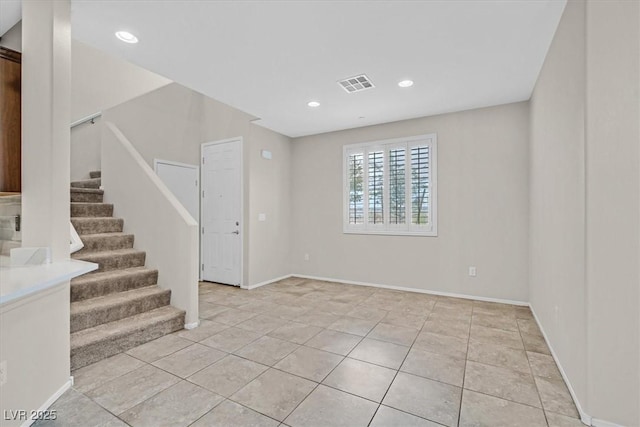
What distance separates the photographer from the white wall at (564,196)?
6.19ft

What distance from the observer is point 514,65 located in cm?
302

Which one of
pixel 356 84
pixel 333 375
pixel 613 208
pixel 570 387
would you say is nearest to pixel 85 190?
pixel 356 84

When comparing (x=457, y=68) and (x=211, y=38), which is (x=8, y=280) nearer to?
(x=211, y=38)

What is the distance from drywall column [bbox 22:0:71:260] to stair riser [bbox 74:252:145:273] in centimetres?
128

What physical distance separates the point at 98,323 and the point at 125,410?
1.22 metres

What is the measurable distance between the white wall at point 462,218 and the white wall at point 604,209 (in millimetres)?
2124

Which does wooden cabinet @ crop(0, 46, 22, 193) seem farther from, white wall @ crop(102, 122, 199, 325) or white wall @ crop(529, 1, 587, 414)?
white wall @ crop(529, 1, 587, 414)

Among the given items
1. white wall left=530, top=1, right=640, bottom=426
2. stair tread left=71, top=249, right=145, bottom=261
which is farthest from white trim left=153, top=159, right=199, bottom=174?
white wall left=530, top=1, right=640, bottom=426

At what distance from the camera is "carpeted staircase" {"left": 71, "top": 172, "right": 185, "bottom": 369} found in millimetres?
2592

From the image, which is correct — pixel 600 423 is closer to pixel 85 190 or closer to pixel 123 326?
pixel 123 326

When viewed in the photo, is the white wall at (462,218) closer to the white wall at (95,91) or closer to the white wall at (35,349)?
the white wall at (95,91)

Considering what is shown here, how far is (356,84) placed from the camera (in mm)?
3490

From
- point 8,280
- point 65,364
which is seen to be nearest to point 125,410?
point 65,364

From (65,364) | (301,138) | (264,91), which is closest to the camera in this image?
(65,364)
